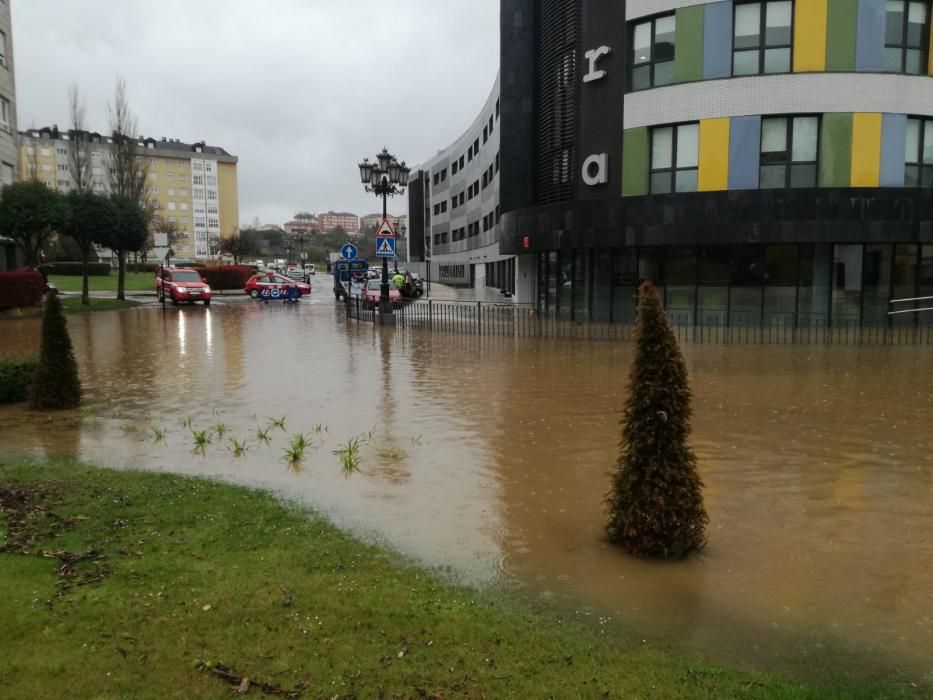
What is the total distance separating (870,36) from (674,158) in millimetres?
6299

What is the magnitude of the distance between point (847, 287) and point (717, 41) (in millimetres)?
8403

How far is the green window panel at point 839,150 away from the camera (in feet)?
70.4

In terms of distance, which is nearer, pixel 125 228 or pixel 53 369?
pixel 53 369

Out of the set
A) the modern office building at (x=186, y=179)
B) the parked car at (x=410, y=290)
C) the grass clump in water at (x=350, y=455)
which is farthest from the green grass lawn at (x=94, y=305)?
the modern office building at (x=186, y=179)

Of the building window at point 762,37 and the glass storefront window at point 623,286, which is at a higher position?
the building window at point 762,37

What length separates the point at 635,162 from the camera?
23547mm

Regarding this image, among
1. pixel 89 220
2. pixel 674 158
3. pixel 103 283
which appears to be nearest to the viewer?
pixel 674 158

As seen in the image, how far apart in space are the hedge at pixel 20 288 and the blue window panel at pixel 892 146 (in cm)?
2961

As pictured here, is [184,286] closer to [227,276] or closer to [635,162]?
[227,276]

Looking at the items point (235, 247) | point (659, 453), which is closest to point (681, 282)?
point (659, 453)

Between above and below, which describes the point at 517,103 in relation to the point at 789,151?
above

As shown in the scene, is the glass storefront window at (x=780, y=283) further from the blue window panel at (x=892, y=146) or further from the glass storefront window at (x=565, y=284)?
the glass storefront window at (x=565, y=284)

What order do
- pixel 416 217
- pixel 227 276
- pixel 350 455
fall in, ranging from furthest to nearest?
pixel 416 217, pixel 227 276, pixel 350 455

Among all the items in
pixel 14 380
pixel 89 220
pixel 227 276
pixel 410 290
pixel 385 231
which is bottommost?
pixel 14 380
